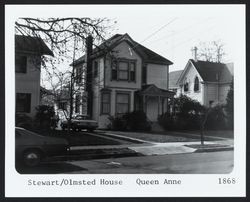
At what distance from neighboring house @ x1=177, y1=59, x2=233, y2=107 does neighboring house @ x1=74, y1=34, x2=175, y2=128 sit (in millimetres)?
922

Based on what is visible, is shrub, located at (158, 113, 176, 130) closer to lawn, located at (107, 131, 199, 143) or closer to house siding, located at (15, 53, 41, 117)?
lawn, located at (107, 131, 199, 143)

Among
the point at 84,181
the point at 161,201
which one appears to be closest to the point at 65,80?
the point at 84,181

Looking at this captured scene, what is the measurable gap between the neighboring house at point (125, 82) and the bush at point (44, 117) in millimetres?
1670

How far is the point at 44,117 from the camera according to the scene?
38.6 ft

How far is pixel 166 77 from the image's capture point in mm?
Result: 20078

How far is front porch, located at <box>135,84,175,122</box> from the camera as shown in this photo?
15.6m

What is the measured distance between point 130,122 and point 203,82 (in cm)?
327

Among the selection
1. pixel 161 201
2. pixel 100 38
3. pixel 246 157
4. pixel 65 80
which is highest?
pixel 100 38

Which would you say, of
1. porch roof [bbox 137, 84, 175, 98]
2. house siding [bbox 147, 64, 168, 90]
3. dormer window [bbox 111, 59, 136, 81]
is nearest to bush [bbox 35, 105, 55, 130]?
dormer window [bbox 111, 59, 136, 81]

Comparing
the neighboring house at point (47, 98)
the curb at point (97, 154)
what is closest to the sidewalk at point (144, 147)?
the curb at point (97, 154)

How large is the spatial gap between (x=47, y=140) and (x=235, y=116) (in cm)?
503

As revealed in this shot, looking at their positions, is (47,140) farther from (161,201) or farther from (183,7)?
(183,7)

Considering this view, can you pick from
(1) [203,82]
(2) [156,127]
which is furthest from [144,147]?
(1) [203,82]

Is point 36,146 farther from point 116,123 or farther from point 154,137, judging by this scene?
point 154,137
